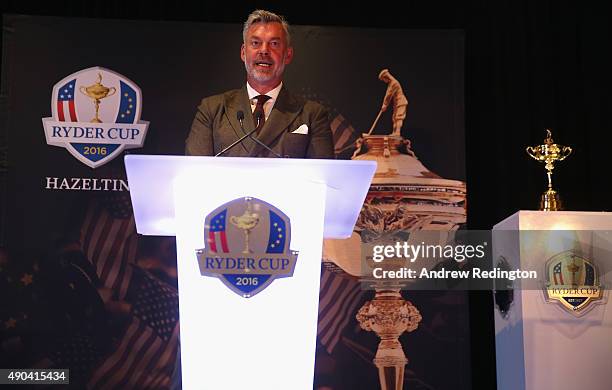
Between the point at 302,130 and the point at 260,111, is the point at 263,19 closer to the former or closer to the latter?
the point at 260,111

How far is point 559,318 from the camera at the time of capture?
12.5 feet

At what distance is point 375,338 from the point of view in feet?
14.0

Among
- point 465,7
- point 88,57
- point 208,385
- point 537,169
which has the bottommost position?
point 208,385

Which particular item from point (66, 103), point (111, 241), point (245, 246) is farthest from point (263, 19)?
point (245, 246)

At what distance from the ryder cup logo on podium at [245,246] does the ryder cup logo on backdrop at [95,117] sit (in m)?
2.62

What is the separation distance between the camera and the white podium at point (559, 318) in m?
3.77

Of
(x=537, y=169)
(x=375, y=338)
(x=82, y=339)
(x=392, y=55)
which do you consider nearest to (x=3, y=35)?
(x=82, y=339)

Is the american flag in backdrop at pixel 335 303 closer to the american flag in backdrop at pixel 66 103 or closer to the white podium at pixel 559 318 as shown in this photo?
the white podium at pixel 559 318

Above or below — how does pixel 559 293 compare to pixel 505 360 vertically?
above

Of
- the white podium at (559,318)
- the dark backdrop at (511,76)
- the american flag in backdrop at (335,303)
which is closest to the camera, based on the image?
the white podium at (559,318)

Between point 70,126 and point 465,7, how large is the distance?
2.32 metres

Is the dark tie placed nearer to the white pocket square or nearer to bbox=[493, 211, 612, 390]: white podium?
the white pocket square

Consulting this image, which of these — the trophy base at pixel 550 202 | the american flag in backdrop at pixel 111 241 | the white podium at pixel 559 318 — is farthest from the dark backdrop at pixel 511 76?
the american flag in backdrop at pixel 111 241

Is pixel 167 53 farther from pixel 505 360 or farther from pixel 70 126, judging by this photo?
pixel 505 360
